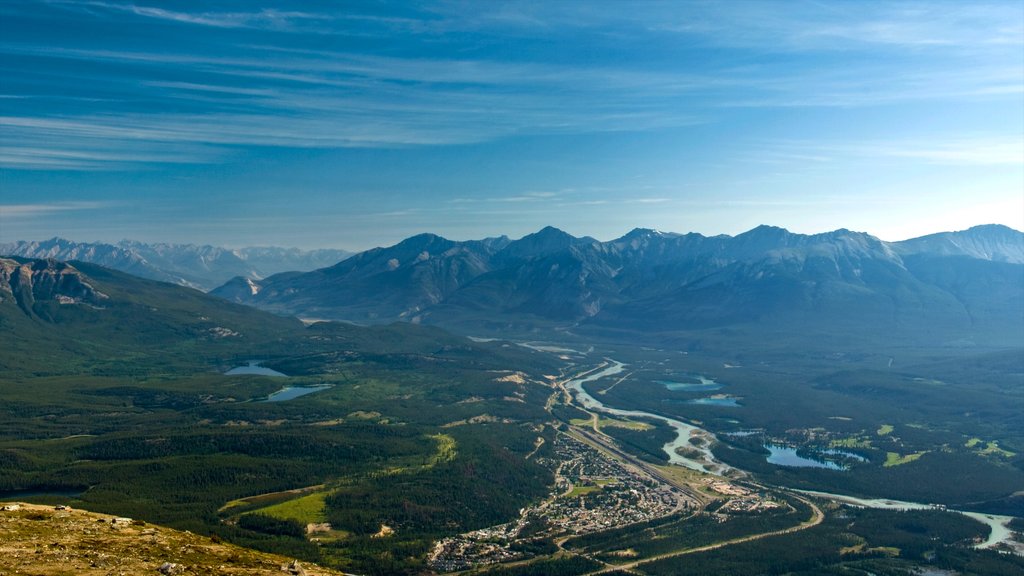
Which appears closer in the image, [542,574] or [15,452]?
[542,574]

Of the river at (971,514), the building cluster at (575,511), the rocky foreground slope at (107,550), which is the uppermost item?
the rocky foreground slope at (107,550)

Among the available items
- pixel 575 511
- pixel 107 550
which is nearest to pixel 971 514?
pixel 575 511

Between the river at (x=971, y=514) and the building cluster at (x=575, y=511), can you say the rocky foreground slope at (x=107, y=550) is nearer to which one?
the building cluster at (x=575, y=511)

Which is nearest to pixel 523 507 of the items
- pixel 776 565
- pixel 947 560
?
pixel 776 565

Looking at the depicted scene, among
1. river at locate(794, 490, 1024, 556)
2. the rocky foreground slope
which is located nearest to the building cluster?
river at locate(794, 490, 1024, 556)

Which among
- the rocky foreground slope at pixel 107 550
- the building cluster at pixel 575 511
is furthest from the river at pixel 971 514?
the rocky foreground slope at pixel 107 550

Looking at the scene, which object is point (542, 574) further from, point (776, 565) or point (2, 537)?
point (2, 537)

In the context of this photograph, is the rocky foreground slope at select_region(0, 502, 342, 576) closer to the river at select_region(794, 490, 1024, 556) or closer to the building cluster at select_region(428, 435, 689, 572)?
the building cluster at select_region(428, 435, 689, 572)

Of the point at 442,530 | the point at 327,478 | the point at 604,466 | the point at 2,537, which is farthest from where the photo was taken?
the point at 604,466
